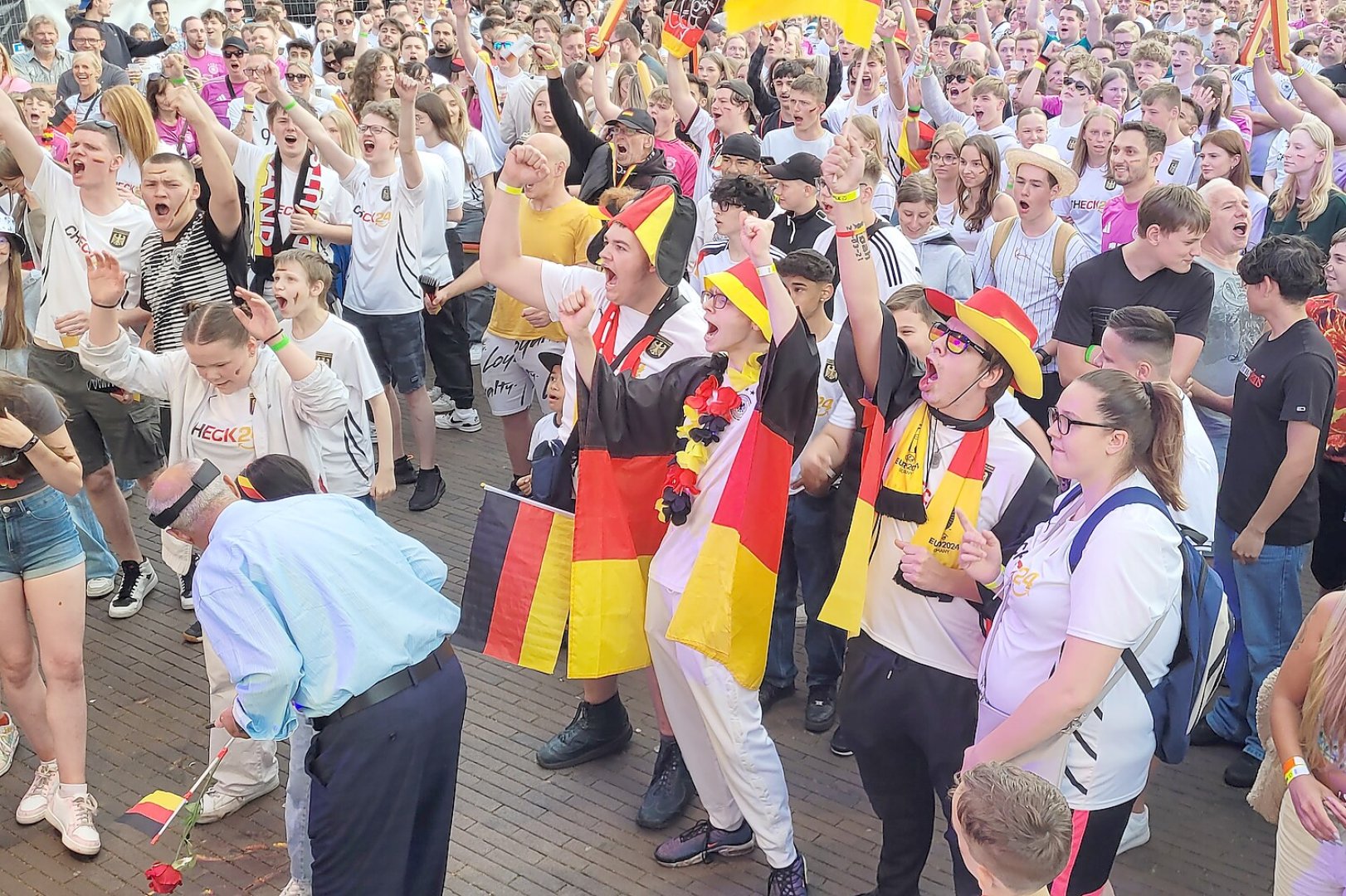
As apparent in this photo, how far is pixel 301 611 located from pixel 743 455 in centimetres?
154

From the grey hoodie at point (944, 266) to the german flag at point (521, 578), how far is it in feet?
8.85

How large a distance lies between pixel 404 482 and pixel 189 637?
1995 millimetres

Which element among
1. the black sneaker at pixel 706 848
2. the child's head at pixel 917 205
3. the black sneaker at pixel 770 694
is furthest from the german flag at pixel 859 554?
the child's head at pixel 917 205

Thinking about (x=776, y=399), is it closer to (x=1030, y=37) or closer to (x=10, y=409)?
(x=10, y=409)

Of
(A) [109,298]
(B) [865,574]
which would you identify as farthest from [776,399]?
(A) [109,298]

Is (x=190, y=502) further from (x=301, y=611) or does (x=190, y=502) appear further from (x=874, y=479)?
(x=874, y=479)

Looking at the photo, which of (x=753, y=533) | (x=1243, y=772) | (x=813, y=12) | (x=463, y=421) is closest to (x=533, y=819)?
(x=753, y=533)

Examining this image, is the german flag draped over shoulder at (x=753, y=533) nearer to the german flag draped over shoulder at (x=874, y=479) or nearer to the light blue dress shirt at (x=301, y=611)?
the german flag draped over shoulder at (x=874, y=479)

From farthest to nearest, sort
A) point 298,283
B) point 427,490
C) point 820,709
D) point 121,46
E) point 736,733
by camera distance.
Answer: point 121,46 < point 427,490 < point 298,283 < point 820,709 < point 736,733

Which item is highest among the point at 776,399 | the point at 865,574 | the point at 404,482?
the point at 776,399

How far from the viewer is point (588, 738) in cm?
501

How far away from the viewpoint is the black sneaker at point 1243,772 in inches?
188

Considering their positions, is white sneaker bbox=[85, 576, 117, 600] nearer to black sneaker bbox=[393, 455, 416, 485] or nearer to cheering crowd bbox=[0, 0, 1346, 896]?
cheering crowd bbox=[0, 0, 1346, 896]

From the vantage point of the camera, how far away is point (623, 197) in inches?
257
